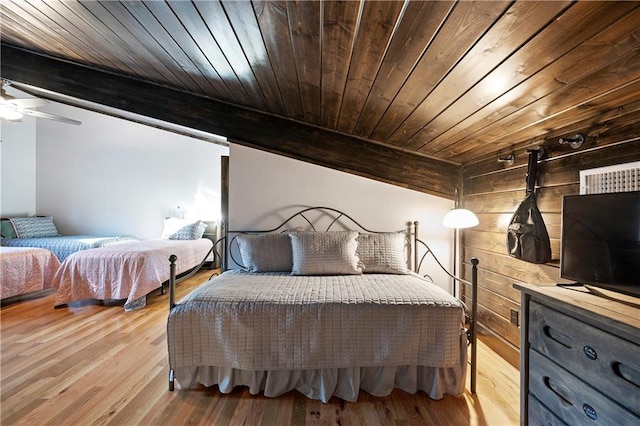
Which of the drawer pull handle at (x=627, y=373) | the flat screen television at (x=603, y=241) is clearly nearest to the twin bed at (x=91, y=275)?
the flat screen television at (x=603, y=241)

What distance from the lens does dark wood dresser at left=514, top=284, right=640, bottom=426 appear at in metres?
0.94

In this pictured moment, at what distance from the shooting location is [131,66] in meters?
2.48

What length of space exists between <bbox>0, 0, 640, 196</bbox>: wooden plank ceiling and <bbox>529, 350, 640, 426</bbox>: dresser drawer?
1.24 m

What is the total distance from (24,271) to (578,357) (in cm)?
507

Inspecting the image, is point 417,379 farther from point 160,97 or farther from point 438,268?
point 160,97

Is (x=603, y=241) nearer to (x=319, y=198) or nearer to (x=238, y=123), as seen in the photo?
(x=319, y=198)

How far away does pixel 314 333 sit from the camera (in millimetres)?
1711

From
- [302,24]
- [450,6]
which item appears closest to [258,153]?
[302,24]

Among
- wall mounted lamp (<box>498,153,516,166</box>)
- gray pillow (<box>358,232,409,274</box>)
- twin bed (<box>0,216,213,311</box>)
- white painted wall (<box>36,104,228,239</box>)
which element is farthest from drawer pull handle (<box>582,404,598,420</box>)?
white painted wall (<box>36,104,228,239</box>)

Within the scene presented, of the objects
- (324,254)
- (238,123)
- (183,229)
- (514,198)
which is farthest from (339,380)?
(183,229)

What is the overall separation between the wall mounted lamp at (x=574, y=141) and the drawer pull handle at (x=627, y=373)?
1.22 metres

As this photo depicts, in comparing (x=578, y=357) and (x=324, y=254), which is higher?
(x=324, y=254)

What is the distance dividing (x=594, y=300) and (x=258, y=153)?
8.74ft

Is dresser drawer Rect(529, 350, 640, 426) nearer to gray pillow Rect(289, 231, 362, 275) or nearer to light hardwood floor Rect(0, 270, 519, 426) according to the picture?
light hardwood floor Rect(0, 270, 519, 426)
